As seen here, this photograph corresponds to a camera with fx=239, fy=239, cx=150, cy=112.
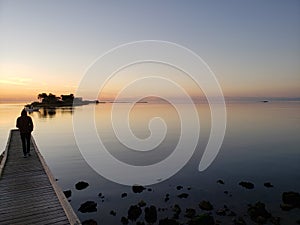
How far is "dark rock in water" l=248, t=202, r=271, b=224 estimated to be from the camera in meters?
14.1

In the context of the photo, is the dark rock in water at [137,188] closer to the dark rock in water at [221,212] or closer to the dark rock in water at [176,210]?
the dark rock in water at [176,210]

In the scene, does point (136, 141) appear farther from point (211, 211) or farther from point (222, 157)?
point (211, 211)

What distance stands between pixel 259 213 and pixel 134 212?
304 inches

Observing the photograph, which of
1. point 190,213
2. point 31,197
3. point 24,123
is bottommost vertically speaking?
point 190,213

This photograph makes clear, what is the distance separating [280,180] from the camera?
21797 mm

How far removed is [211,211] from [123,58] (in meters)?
23.2

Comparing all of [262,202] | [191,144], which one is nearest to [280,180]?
[262,202]

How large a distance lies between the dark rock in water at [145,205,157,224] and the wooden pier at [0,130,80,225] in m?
6.32

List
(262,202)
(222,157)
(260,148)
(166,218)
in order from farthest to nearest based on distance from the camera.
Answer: (260,148), (222,157), (262,202), (166,218)

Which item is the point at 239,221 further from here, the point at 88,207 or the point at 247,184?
the point at 88,207

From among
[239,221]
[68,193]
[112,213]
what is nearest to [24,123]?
[68,193]

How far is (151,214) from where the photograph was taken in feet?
48.3

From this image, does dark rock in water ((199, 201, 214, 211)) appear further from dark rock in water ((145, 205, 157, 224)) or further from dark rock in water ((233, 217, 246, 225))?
dark rock in water ((145, 205, 157, 224))

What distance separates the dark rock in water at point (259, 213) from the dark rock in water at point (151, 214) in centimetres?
589
